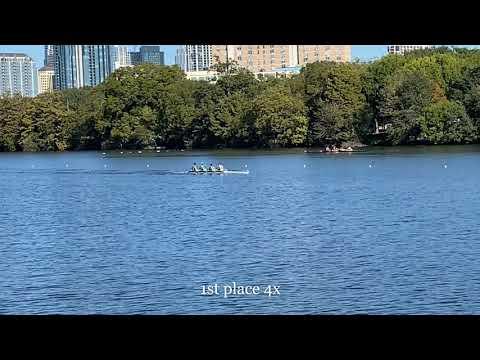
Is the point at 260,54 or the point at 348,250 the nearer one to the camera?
the point at 348,250

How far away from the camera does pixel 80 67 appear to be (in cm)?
5225

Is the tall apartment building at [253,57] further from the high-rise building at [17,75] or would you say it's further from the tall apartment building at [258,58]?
the high-rise building at [17,75]

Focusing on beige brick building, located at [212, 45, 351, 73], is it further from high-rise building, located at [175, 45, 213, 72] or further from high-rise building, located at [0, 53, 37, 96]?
high-rise building, located at [0, 53, 37, 96]

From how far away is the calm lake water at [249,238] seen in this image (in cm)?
1313

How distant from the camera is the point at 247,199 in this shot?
27781 mm

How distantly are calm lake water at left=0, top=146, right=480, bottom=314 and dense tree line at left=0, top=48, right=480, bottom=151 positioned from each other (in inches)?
162

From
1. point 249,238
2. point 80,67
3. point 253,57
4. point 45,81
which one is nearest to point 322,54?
point 253,57

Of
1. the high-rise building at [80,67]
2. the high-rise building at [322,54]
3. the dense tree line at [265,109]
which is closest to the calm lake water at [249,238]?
the dense tree line at [265,109]

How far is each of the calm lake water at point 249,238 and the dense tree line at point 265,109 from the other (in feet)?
13.5

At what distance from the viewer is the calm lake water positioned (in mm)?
13133
